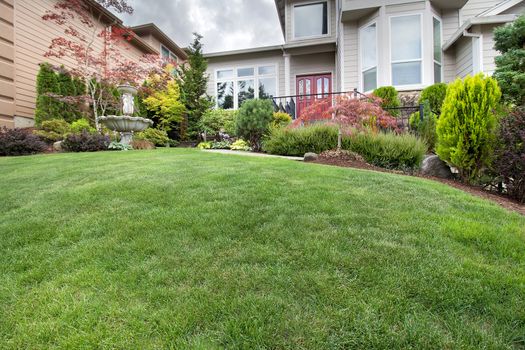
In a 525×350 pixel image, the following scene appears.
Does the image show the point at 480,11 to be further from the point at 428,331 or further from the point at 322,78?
the point at 428,331

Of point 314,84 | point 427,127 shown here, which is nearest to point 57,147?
point 427,127

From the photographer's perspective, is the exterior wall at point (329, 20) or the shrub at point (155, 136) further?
the exterior wall at point (329, 20)

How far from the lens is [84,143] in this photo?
7.73 m

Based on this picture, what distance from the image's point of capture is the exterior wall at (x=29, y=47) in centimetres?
900

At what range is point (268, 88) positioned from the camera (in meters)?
15.3

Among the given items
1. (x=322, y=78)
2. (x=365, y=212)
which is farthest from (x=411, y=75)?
(x=365, y=212)

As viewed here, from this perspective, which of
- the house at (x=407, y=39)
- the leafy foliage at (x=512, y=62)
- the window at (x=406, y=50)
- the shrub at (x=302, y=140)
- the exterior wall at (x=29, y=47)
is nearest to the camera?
the leafy foliage at (x=512, y=62)

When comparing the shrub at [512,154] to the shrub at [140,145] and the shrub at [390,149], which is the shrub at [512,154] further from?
the shrub at [140,145]

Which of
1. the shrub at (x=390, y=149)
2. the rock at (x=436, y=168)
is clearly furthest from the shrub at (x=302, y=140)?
the rock at (x=436, y=168)

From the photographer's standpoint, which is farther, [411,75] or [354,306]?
[411,75]

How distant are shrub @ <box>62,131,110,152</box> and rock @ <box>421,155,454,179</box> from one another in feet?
24.7

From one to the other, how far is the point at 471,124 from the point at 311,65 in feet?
34.0

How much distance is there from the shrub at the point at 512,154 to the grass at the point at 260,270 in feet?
4.95

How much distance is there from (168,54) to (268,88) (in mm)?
6280
